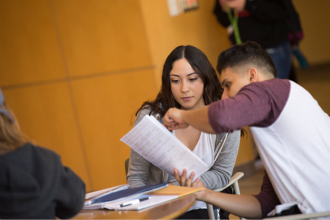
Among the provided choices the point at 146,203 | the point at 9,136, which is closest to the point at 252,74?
the point at 146,203

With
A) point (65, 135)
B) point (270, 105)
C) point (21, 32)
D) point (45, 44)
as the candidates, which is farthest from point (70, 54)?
point (270, 105)

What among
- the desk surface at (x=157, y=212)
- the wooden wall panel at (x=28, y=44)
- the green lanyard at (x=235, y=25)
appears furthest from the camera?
the green lanyard at (x=235, y=25)

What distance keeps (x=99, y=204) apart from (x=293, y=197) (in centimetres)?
73

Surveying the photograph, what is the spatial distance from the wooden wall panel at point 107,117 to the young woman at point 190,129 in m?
1.69

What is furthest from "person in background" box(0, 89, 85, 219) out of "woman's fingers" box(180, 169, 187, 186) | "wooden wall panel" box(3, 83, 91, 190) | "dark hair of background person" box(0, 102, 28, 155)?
"wooden wall panel" box(3, 83, 91, 190)

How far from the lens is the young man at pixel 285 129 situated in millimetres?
1161

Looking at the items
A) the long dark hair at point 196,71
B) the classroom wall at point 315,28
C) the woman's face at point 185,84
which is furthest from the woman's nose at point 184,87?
the classroom wall at point 315,28

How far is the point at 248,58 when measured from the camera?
1.44m

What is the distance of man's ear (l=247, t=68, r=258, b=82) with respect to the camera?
4.55ft

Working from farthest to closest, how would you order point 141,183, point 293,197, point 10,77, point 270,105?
point 10,77, point 141,183, point 293,197, point 270,105

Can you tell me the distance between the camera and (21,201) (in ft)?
2.88

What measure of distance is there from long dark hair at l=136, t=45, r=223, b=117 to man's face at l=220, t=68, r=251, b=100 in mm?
586

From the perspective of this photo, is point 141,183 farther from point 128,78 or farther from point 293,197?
point 128,78

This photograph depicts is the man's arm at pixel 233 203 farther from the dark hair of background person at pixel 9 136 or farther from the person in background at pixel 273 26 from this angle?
the person in background at pixel 273 26
